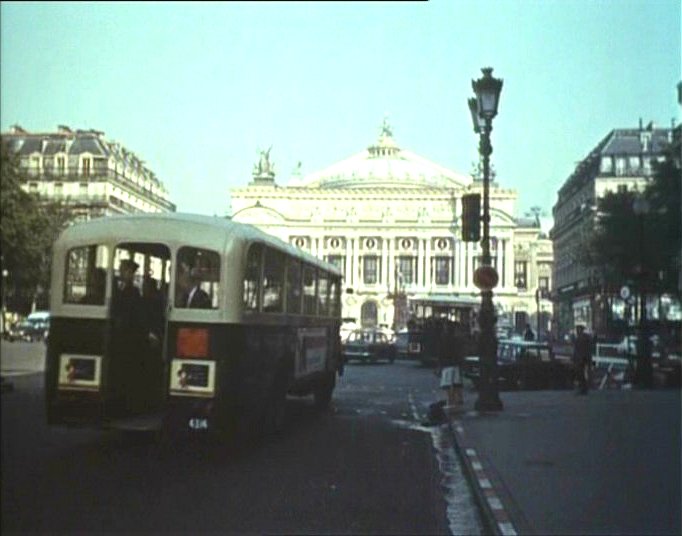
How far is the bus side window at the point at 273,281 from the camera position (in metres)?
3.94

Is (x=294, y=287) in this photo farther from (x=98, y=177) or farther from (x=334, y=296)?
(x=98, y=177)

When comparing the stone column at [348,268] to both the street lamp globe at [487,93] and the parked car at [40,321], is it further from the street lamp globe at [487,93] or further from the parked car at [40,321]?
the parked car at [40,321]

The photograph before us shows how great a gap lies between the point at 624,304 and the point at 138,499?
11.3 ft

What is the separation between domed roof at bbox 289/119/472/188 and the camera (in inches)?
134

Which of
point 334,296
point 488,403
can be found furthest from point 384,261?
point 488,403

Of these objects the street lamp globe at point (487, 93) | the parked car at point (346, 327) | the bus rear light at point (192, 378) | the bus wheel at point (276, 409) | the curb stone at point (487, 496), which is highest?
the street lamp globe at point (487, 93)

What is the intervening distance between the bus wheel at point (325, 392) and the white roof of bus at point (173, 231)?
1.50 metres

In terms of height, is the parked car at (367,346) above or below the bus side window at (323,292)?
below

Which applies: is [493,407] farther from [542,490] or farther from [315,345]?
[315,345]

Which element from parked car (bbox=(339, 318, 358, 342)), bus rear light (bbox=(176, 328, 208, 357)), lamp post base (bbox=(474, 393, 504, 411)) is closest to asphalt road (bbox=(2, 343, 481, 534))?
parked car (bbox=(339, 318, 358, 342))

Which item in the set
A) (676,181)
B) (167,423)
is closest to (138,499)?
(167,423)

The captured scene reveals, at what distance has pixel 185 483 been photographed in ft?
11.1

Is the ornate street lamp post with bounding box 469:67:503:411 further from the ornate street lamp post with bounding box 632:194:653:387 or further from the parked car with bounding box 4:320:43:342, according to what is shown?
the parked car with bounding box 4:320:43:342

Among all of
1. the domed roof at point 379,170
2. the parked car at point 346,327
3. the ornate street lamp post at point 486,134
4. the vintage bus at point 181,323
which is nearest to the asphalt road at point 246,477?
the vintage bus at point 181,323
